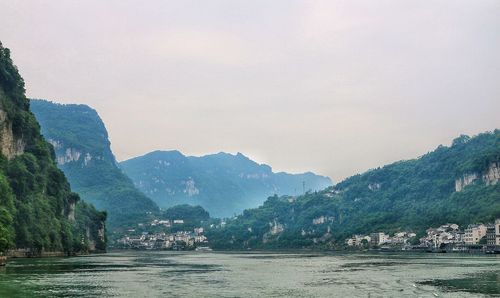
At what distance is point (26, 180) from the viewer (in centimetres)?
14475

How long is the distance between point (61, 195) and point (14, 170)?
4138 centimetres

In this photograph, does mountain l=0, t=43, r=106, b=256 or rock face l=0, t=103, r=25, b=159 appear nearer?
mountain l=0, t=43, r=106, b=256

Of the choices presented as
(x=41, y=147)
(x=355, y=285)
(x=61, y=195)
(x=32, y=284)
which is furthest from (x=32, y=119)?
(x=355, y=285)

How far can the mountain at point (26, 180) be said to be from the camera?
5217 inches

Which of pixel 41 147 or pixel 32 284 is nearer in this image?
pixel 32 284

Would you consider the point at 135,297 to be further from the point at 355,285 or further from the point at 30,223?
the point at 30,223

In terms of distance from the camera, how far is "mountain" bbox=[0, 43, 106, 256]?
132 meters

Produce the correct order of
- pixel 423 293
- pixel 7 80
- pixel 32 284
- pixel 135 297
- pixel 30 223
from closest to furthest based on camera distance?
pixel 135 297 → pixel 423 293 → pixel 32 284 → pixel 30 223 → pixel 7 80

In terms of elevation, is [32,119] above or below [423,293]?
above

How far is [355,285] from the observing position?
2662 inches

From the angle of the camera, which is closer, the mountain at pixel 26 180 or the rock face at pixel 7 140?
the mountain at pixel 26 180

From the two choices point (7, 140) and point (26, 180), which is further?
point (7, 140)

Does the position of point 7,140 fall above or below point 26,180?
above

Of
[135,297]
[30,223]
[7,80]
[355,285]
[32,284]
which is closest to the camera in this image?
[135,297]
